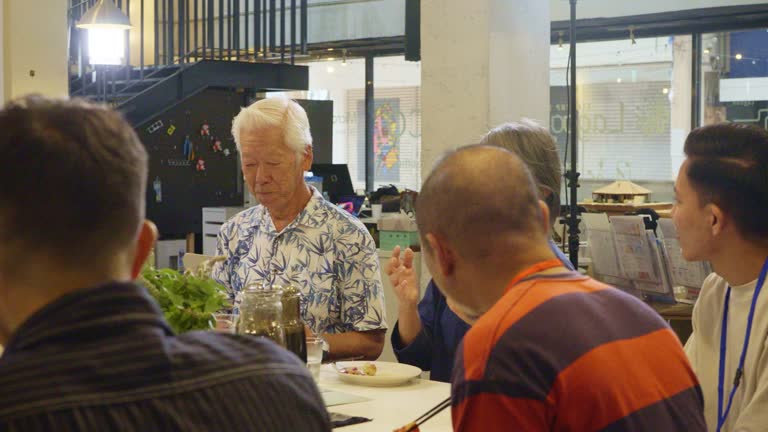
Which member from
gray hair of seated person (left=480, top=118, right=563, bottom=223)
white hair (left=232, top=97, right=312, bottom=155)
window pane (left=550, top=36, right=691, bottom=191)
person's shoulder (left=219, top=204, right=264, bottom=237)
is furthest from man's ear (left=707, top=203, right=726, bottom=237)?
window pane (left=550, top=36, right=691, bottom=191)

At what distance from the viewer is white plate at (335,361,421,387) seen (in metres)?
2.73

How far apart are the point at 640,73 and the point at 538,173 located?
8.25 metres

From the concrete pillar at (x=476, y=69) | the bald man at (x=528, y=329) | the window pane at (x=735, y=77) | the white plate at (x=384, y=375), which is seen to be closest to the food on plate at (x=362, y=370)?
the white plate at (x=384, y=375)

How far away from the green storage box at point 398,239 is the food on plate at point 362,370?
3139 mm

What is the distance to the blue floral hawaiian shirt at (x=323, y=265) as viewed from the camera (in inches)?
128

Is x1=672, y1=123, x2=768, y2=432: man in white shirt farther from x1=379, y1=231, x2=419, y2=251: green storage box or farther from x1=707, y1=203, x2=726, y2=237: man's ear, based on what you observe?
x1=379, y1=231, x2=419, y2=251: green storage box

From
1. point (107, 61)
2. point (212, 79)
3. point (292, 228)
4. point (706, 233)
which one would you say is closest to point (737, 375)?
point (706, 233)

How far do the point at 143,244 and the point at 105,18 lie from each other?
674 cm

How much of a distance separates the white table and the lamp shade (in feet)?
17.1

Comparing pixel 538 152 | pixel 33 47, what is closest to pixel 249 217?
pixel 538 152

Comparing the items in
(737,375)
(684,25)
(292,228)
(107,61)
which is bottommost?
(737,375)

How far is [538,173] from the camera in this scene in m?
2.83

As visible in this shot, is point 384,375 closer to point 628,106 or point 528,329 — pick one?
point 528,329

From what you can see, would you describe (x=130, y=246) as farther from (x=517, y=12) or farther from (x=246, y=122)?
(x=517, y=12)
